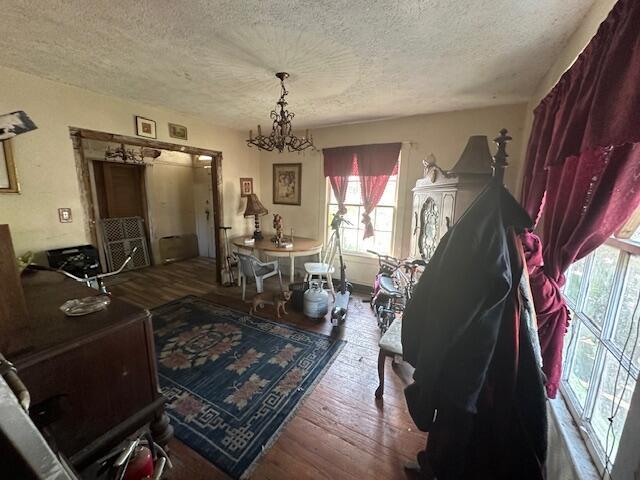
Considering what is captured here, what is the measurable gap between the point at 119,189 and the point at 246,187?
2.35m

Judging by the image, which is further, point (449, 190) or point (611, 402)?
point (449, 190)

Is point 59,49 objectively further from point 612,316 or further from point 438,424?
point 612,316

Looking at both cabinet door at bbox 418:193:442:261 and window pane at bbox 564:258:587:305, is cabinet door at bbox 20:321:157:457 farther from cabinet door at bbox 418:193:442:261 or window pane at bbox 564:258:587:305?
window pane at bbox 564:258:587:305

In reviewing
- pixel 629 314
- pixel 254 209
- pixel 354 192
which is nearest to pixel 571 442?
pixel 629 314

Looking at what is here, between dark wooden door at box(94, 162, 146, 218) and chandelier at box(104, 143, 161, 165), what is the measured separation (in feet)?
0.68

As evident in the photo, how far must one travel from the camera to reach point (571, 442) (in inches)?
40.4

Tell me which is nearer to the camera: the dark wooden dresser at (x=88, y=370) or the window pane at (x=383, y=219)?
the dark wooden dresser at (x=88, y=370)

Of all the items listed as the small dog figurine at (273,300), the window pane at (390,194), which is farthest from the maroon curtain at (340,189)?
the small dog figurine at (273,300)

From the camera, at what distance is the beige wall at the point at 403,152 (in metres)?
2.74

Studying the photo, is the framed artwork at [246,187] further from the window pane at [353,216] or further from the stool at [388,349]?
the stool at [388,349]

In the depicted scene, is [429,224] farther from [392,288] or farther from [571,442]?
[571,442]

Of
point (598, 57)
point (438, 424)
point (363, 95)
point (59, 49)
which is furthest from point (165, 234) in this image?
point (598, 57)

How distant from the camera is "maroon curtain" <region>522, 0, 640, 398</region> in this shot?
81cm

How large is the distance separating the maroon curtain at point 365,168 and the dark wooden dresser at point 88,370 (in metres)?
2.90
